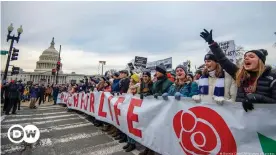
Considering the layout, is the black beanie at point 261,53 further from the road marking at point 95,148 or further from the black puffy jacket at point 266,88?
the road marking at point 95,148

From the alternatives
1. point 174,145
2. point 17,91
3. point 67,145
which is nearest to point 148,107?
point 174,145

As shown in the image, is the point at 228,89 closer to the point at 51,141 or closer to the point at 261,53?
the point at 261,53

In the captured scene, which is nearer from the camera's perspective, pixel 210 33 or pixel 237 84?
pixel 237 84

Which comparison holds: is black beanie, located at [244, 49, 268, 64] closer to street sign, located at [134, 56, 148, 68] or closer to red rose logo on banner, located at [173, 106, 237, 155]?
red rose logo on banner, located at [173, 106, 237, 155]

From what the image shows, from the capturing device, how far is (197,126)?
2734 mm

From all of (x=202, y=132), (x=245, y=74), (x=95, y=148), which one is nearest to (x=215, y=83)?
(x=245, y=74)

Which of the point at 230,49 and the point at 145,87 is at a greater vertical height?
the point at 230,49

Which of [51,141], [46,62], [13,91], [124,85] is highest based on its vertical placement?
[46,62]

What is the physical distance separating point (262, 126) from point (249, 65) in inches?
37.1

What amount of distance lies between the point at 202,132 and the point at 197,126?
11cm

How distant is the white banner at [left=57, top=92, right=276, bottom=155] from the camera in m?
2.11

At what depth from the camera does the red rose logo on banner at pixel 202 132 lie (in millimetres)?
2377

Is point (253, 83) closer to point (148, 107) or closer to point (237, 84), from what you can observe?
point (237, 84)

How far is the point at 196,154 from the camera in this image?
2.70m
